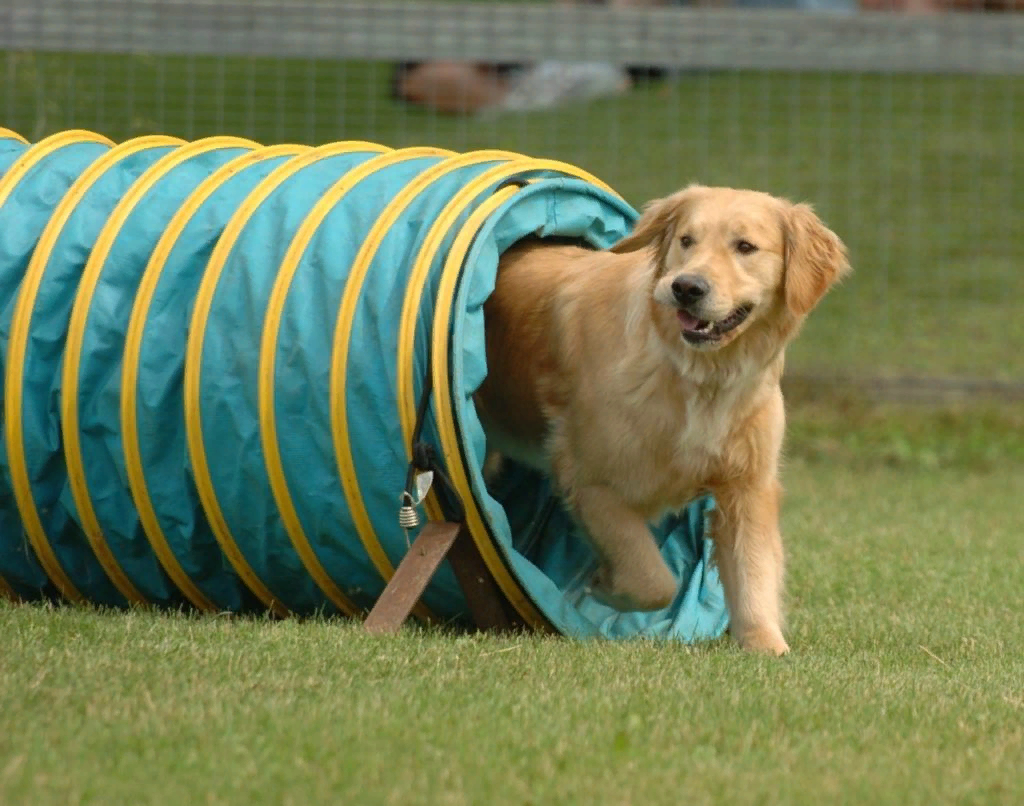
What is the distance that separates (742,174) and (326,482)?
817cm

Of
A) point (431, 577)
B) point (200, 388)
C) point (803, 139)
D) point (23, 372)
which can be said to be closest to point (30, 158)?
point (23, 372)

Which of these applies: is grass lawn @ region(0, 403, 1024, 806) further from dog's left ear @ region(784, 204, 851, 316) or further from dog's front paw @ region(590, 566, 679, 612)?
dog's left ear @ region(784, 204, 851, 316)

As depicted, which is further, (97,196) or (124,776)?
(97,196)

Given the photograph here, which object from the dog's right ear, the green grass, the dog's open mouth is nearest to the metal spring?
the dog's open mouth

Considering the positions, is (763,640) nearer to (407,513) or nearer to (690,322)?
(690,322)

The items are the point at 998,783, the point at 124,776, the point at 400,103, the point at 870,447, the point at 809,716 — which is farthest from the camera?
the point at 400,103

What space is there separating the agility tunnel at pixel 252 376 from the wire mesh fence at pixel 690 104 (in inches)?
135

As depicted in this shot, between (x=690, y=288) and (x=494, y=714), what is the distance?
1273 millimetres

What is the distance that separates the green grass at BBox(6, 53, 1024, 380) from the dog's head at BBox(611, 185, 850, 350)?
412 cm

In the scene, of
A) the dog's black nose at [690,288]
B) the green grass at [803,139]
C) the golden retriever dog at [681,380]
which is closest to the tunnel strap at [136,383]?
the golden retriever dog at [681,380]

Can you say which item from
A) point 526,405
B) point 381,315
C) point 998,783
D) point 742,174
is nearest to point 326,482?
point 381,315

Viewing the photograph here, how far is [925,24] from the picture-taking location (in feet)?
27.6

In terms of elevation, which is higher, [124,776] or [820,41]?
[820,41]

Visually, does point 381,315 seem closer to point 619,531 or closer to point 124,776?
point 619,531
